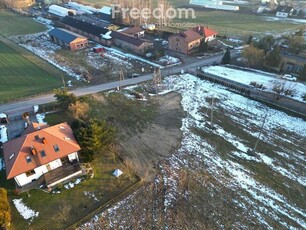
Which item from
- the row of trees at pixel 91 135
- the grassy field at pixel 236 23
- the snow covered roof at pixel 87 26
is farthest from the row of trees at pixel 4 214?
the grassy field at pixel 236 23

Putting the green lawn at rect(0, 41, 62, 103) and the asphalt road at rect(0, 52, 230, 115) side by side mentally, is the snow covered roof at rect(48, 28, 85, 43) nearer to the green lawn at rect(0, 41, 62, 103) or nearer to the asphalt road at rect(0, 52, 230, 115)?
the green lawn at rect(0, 41, 62, 103)

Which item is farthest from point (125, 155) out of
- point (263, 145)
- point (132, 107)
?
point (263, 145)

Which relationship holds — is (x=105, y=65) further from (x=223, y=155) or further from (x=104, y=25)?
(x=223, y=155)

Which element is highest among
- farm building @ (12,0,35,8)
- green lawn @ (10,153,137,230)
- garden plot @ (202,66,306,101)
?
farm building @ (12,0,35,8)

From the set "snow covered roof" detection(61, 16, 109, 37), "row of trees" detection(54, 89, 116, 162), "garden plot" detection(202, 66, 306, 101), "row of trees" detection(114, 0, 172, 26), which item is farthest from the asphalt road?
"row of trees" detection(114, 0, 172, 26)

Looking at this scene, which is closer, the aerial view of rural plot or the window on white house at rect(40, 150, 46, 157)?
the aerial view of rural plot

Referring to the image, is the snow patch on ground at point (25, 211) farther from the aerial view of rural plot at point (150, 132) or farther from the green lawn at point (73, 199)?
the green lawn at point (73, 199)
